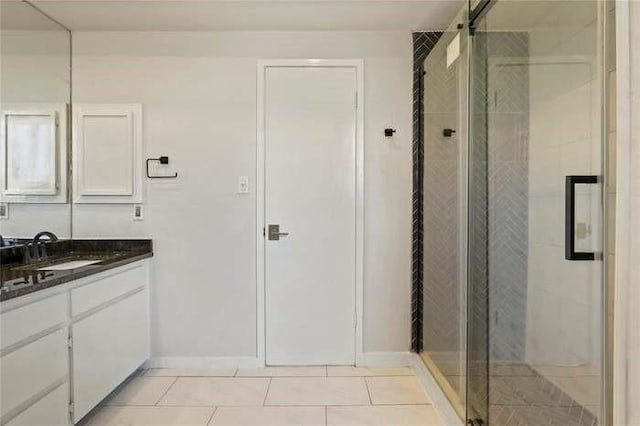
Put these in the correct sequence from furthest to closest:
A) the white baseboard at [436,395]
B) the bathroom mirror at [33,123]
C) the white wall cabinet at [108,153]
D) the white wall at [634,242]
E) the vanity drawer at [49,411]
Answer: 1. the white wall cabinet at [108,153]
2. the bathroom mirror at [33,123]
3. the white baseboard at [436,395]
4. the vanity drawer at [49,411]
5. the white wall at [634,242]

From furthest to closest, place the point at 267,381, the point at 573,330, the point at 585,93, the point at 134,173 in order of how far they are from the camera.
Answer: the point at 134,173 < the point at 267,381 < the point at 573,330 < the point at 585,93

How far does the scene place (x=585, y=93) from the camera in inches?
65.7

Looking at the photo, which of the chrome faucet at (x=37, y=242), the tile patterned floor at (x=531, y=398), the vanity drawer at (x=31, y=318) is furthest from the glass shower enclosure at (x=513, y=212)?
the chrome faucet at (x=37, y=242)

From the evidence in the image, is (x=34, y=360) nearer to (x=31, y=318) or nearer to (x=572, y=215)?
(x=31, y=318)

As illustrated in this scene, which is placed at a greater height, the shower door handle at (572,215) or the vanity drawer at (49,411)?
the shower door handle at (572,215)

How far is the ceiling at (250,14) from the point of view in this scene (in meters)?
2.45

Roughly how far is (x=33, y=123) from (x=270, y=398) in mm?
2270

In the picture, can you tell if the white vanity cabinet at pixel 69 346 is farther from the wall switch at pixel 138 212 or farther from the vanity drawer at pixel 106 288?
the wall switch at pixel 138 212

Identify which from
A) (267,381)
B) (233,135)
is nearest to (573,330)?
(267,381)

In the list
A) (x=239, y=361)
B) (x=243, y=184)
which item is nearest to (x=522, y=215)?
(x=243, y=184)

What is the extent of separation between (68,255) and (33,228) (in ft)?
1.15

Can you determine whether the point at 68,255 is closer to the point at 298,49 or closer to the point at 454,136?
the point at 298,49

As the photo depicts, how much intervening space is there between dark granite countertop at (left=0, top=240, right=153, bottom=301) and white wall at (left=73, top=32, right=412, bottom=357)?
0.09 meters

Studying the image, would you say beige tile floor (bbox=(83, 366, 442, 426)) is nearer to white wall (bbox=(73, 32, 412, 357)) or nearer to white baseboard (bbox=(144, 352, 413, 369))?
white baseboard (bbox=(144, 352, 413, 369))
